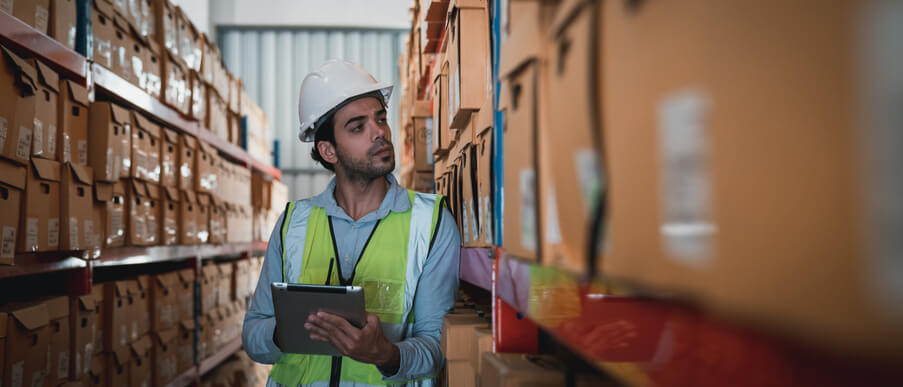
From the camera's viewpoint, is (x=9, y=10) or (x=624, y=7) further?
(x=9, y=10)

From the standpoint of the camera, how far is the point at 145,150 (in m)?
3.31

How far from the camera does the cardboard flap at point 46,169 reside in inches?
87.1

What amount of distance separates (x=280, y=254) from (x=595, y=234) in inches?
66.9

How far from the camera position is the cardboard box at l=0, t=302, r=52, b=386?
2041 mm

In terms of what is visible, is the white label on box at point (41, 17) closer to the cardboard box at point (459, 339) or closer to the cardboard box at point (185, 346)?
the cardboard box at point (459, 339)

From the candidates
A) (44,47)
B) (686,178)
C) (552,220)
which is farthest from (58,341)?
(686,178)

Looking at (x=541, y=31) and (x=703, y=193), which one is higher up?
(x=541, y=31)

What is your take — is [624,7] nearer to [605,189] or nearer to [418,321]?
[605,189]

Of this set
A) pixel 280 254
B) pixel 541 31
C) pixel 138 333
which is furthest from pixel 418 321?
pixel 138 333

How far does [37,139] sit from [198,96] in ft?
7.03

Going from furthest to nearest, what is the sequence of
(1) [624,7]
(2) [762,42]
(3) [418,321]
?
(3) [418,321], (1) [624,7], (2) [762,42]

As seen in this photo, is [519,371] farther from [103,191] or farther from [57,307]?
[103,191]

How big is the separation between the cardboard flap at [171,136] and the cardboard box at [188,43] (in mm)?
552

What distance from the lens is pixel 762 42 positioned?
34 centimetres
